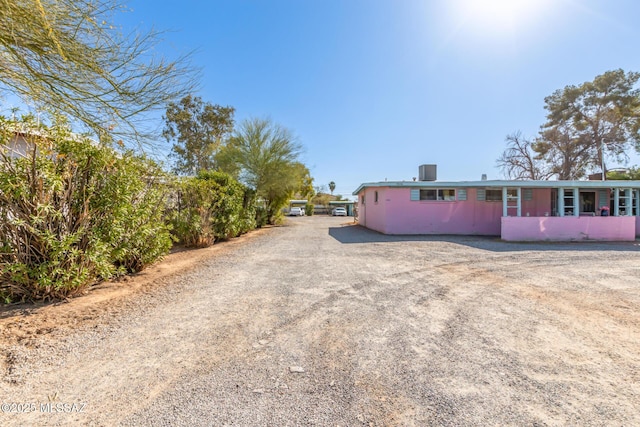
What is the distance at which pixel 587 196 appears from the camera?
14.1m

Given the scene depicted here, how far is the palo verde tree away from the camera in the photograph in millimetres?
2893

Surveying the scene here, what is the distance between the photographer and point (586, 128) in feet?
72.1

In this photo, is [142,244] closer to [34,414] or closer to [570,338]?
[34,414]

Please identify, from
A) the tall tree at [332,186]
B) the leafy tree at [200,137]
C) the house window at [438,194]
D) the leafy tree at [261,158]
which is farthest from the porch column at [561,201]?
the tall tree at [332,186]

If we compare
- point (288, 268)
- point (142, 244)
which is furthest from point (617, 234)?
point (142, 244)

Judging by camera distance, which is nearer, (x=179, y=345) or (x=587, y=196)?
(x=179, y=345)

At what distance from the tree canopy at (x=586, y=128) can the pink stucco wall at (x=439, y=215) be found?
42.0 feet

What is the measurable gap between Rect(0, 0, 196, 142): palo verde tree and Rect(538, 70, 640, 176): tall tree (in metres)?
25.7

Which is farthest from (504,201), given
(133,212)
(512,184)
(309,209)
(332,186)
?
(332,186)

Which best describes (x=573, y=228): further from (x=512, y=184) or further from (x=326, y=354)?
(x=326, y=354)

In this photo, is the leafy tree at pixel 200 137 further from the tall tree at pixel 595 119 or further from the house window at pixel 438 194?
the tall tree at pixel 595 119

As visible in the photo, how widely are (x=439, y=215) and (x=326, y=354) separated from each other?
1296 centimetres

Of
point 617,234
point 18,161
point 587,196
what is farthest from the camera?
point 587,196

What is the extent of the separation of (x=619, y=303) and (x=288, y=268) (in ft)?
18.4
